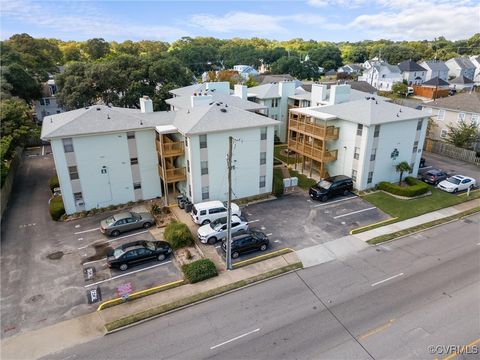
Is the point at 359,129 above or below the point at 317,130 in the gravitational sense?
above

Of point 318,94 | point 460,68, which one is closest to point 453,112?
point 318,94

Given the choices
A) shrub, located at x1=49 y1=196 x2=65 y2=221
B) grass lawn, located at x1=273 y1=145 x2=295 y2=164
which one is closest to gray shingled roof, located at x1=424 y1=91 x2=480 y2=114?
grass lawn, located at x1=273 y1=145 x2=295 y2=164

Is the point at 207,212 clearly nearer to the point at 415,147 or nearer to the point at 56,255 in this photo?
the point at 56,255

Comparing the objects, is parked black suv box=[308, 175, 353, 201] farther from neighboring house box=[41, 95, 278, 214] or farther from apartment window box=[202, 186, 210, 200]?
apartment window box=[202, 186, 210, 200]

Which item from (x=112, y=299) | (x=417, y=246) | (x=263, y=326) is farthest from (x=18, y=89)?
(x=417, y=246)

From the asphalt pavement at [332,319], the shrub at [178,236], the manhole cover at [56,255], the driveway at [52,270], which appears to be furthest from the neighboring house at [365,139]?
the manhole cover at [56,255]

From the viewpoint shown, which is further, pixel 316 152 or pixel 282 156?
pixel 282 156
